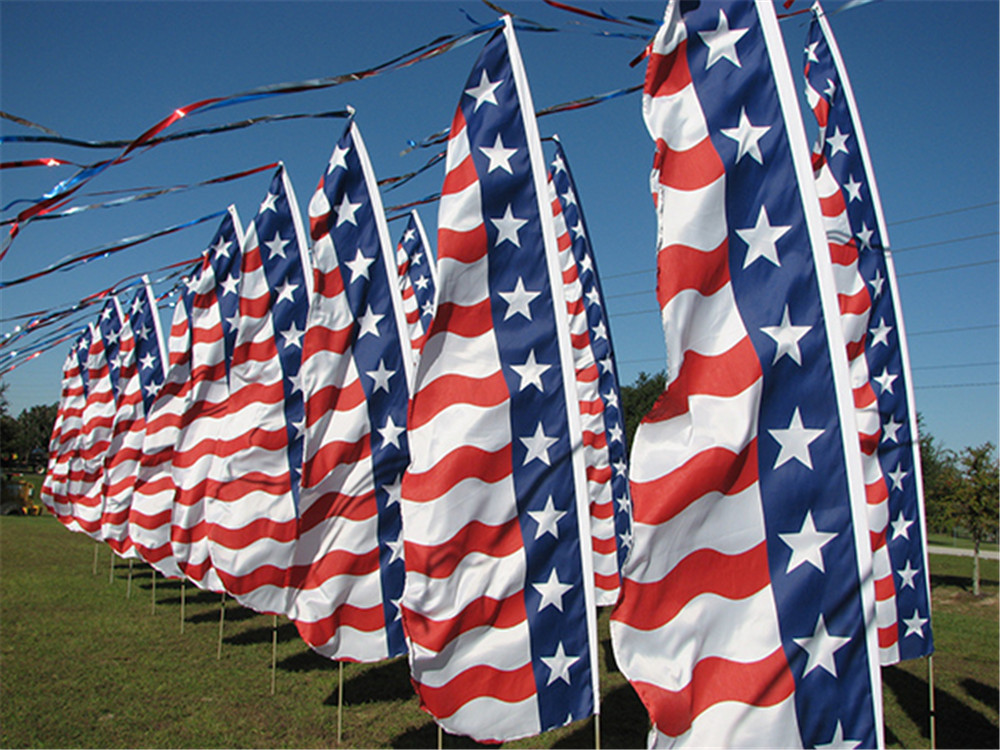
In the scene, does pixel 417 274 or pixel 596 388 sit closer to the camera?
pixel 596 388

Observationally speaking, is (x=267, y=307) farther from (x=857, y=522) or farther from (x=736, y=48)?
(x=857, y=522)

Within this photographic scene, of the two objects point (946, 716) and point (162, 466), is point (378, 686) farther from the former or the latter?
point (946, 716)

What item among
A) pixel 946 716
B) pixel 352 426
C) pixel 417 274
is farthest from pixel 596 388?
pixel 417 274

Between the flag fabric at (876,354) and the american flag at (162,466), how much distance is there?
10.3 meters

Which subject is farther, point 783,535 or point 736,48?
point 736,48

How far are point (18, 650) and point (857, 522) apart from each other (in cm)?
1239

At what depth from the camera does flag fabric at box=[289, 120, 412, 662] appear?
7.12m

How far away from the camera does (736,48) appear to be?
4.04 m

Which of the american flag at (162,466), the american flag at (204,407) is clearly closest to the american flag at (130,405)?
the american flag at (162,466)

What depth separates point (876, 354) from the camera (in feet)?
20.6

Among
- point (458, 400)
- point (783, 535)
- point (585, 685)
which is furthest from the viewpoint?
point (458, 400)

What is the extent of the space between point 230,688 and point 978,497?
63.4ft

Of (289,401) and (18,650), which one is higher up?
(289,401)

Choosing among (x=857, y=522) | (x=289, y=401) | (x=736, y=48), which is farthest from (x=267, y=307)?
(x=857, y=522)
